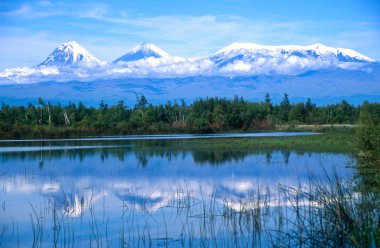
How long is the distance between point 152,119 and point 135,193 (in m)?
80.8

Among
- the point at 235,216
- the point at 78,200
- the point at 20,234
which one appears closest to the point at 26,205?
the point at 78,200

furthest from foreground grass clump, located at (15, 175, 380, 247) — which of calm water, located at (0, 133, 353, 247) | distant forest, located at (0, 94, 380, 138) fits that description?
distant forest, located at (0, 94, 380, 138)

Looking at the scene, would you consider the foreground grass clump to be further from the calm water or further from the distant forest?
the distant forest

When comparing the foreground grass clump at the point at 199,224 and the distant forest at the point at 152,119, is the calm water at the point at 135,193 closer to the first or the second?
the foreground grass clump at the point at 199,224

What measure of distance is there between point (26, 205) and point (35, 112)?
279ft

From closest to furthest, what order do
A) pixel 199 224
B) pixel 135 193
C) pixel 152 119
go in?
pixel 199 224, pixel 135 193, pixel 152 119

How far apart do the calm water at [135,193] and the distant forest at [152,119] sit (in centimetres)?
4265

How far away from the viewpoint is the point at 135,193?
73.8ft

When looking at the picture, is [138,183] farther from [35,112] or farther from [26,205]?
[35,112]

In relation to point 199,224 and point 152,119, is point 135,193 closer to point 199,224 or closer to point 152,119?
point 199,224

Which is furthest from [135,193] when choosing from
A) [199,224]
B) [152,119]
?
[152,119]

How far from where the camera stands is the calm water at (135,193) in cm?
1514

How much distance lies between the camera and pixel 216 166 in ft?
109

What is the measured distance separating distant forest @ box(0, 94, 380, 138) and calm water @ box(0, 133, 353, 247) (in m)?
42.7
